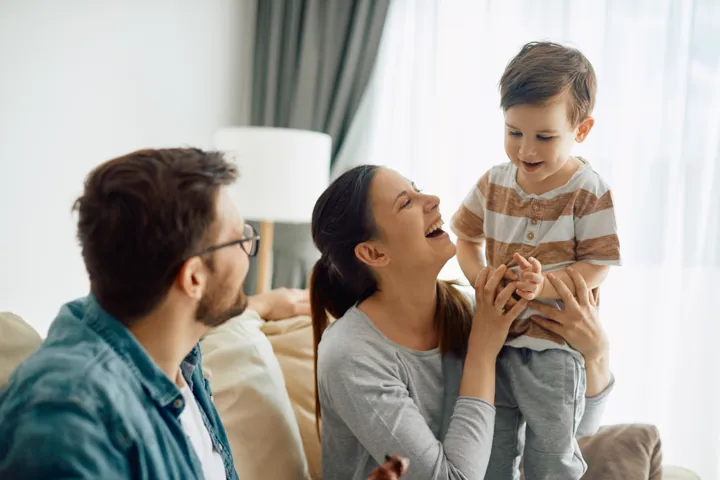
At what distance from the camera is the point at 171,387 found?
1.06 metres

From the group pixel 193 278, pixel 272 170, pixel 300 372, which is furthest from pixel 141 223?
pixel 272 170

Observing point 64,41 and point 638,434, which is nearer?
point 638,434

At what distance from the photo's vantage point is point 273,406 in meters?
1.75

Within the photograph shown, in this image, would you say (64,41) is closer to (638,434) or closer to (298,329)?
(298,329)

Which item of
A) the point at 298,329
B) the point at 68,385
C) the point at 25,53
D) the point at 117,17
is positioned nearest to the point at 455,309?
the point at 298,329

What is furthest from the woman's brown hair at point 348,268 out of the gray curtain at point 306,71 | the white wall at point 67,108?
the gray curtain at point 306,71

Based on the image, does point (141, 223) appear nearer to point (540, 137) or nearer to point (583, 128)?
point (540, 137)

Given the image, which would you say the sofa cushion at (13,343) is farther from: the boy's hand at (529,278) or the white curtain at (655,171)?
the white curtain at (655,171)

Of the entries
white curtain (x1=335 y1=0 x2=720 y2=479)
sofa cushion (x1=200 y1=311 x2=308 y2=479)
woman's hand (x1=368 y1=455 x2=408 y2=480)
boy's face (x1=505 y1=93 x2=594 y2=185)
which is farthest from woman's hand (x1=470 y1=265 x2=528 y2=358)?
white curtain (x1=335 y1=0 x2=720 y2=479)

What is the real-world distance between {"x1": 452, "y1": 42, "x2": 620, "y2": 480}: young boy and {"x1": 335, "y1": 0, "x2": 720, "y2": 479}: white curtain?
1.22 m

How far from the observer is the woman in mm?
1470

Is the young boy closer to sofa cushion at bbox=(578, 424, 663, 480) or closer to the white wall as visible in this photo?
sofa cushion at bbox=(578, 424, 663, 480)

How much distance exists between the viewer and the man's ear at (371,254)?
163 centimetres

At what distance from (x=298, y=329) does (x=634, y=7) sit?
1.86 meters
